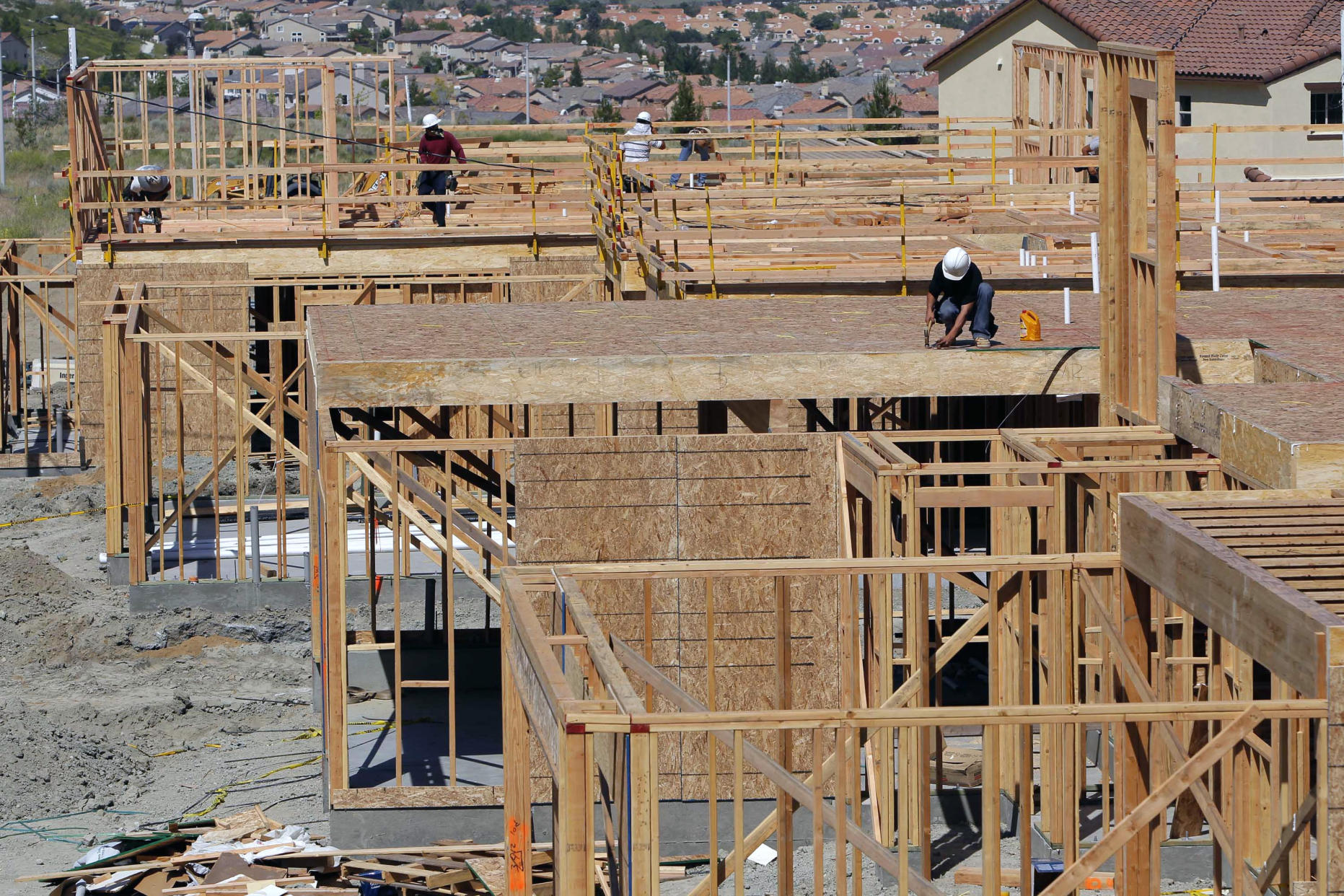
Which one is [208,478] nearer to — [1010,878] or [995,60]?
[1010,878]

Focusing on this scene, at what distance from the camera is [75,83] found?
25.9m

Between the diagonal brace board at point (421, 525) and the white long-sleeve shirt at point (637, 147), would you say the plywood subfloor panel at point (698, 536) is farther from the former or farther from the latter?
the white long-sleeve shirt at point (637, 147)

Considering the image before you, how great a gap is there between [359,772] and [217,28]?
171 metres

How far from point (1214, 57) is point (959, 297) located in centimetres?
3869

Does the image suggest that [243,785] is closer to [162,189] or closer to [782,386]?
[782,386]

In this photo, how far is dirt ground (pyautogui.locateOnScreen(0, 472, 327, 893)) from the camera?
12.3 metres

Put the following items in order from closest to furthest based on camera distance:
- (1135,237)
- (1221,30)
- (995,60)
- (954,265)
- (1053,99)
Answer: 1. (1135,237)
2. (954,265)
3. (1053,99)
4. (1221,30)
5. (995,60)

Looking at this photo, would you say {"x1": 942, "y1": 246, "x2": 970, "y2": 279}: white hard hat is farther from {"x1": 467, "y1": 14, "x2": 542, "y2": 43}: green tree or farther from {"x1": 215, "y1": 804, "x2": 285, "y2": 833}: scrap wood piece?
{"x1": 467, "y1": 14, "x2": 542, "y2": 43}: green tree

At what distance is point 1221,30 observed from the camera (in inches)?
2030

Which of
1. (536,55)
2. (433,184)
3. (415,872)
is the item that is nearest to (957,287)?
(415,872)

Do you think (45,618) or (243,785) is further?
(45,618)

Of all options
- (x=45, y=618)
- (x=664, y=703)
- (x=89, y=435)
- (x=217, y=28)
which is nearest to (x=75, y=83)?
(x=89, y=435)

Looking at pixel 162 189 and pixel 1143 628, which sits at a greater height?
pixel 162 189

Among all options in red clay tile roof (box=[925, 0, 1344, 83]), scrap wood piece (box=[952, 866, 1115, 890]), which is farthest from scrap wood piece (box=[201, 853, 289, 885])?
red clay tile roof (box=[925, 0, 1344, 83])
